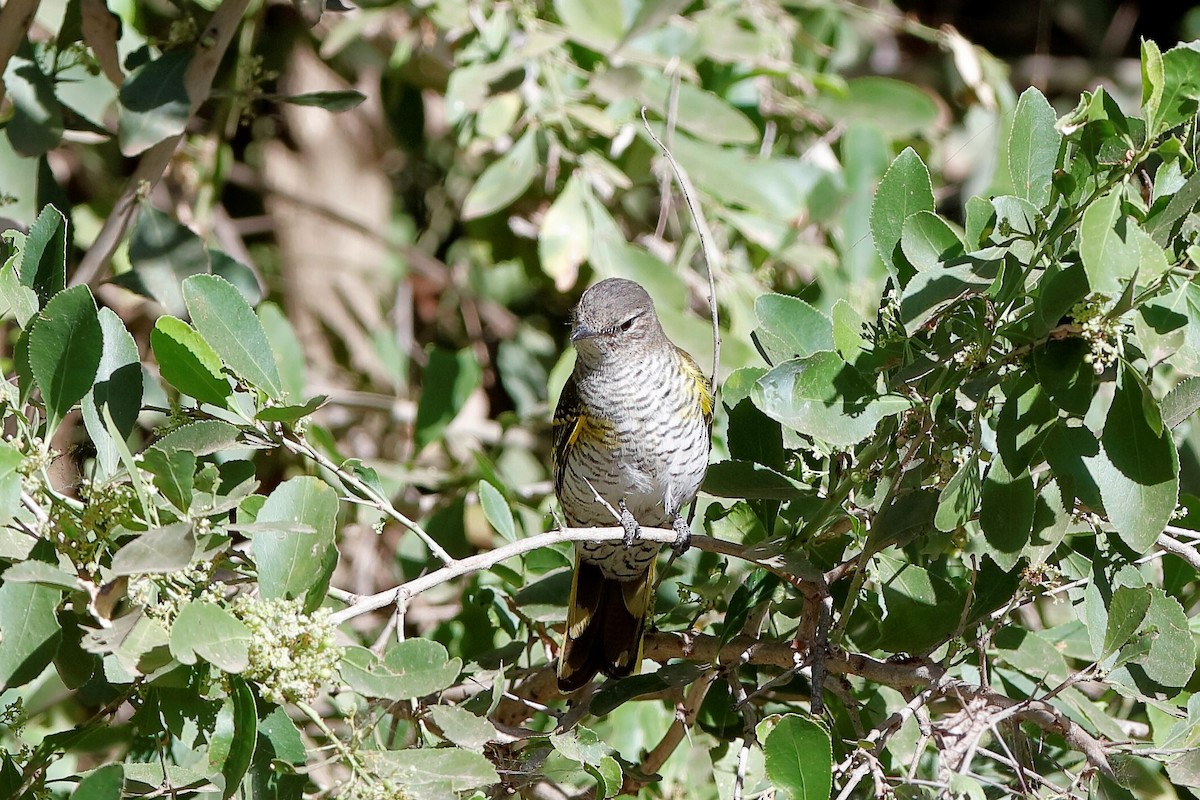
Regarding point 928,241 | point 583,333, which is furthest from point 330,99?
point 928,241

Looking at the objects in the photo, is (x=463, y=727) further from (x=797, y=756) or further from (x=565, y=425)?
(x=565, y=425)

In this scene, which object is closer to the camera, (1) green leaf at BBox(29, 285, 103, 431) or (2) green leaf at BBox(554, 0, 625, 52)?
(1) green leaf at BBox(29, 285, 103, 431)

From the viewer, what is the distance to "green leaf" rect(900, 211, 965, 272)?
2.04m

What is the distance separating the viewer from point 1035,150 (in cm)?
195

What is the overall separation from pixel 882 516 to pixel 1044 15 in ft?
18.0

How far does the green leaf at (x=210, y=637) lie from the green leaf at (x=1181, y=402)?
1.48 metres

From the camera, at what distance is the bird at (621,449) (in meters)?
2.92

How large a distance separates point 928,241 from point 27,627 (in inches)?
62.2

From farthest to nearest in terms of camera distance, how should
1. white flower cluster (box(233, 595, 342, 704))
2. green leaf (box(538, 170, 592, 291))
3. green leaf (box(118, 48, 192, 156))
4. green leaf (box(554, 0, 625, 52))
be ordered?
1. green leaf (box(554, 0, 625, 52))
2. green leaf (box(538, 170, 592, 291))
3. green leaf (box(118, 48, 192, 156))
4. white flower cluster (box(233, 595, 342, 704))

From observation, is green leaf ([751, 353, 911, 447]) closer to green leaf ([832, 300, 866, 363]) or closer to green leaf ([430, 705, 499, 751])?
green leaf ([832, 300, 866, 363])

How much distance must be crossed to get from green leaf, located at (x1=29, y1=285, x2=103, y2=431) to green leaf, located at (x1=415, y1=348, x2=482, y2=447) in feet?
6.48

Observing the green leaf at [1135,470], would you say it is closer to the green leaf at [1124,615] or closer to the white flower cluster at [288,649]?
the green leaf at [1124,615]

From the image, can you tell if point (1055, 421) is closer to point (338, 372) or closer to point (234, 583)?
point (234, 583)

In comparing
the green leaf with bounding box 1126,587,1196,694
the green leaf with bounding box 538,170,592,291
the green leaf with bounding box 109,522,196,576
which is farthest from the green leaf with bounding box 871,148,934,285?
the green leaf with bounding box 538,170,592,291
